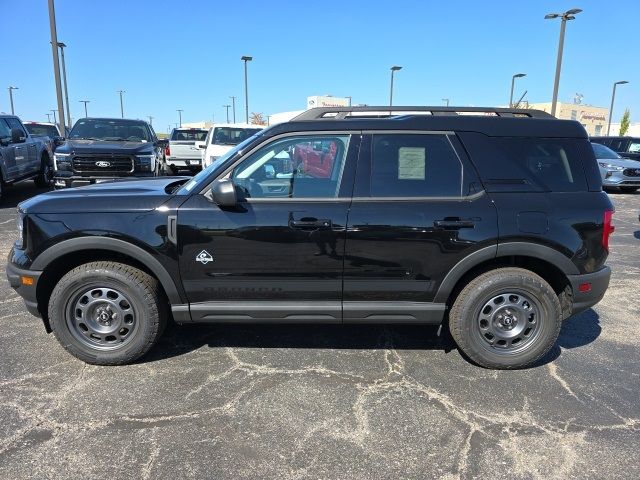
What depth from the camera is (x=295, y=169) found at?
341 centimetres

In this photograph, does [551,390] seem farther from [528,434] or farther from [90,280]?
[90,280]

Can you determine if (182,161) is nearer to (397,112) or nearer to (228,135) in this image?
(228,135)

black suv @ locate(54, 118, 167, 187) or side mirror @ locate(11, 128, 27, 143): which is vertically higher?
side mirror @ locate(11, 128, 27, 143)

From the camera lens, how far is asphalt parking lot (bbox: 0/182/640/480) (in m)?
2.52

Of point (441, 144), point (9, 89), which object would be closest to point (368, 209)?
point (441, 144)

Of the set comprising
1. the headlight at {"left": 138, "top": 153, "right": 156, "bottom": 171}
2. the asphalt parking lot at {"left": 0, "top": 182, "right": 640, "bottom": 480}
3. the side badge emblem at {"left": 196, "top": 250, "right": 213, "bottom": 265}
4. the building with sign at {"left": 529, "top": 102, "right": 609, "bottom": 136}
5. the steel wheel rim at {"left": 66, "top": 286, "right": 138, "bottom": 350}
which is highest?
the building with sign at {"left": 529, "top": 102, "right": 609, "bottom": 136}

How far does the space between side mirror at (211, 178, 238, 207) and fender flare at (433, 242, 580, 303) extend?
5.28 feet

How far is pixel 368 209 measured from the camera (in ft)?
10.8

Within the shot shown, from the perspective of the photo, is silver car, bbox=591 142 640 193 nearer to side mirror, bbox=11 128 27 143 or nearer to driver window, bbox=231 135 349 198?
driver window, bbox=231 135 349 198

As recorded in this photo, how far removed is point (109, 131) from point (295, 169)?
8.70 metres

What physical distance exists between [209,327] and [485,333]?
2393 mm

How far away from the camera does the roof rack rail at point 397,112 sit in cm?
357

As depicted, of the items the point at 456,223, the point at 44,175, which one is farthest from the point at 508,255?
the point at 44,175

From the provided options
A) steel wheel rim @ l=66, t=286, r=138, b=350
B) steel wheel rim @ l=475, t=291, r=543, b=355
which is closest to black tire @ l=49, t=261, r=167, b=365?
steel wheel rim @ l=66, t=286, r=138, b=350
